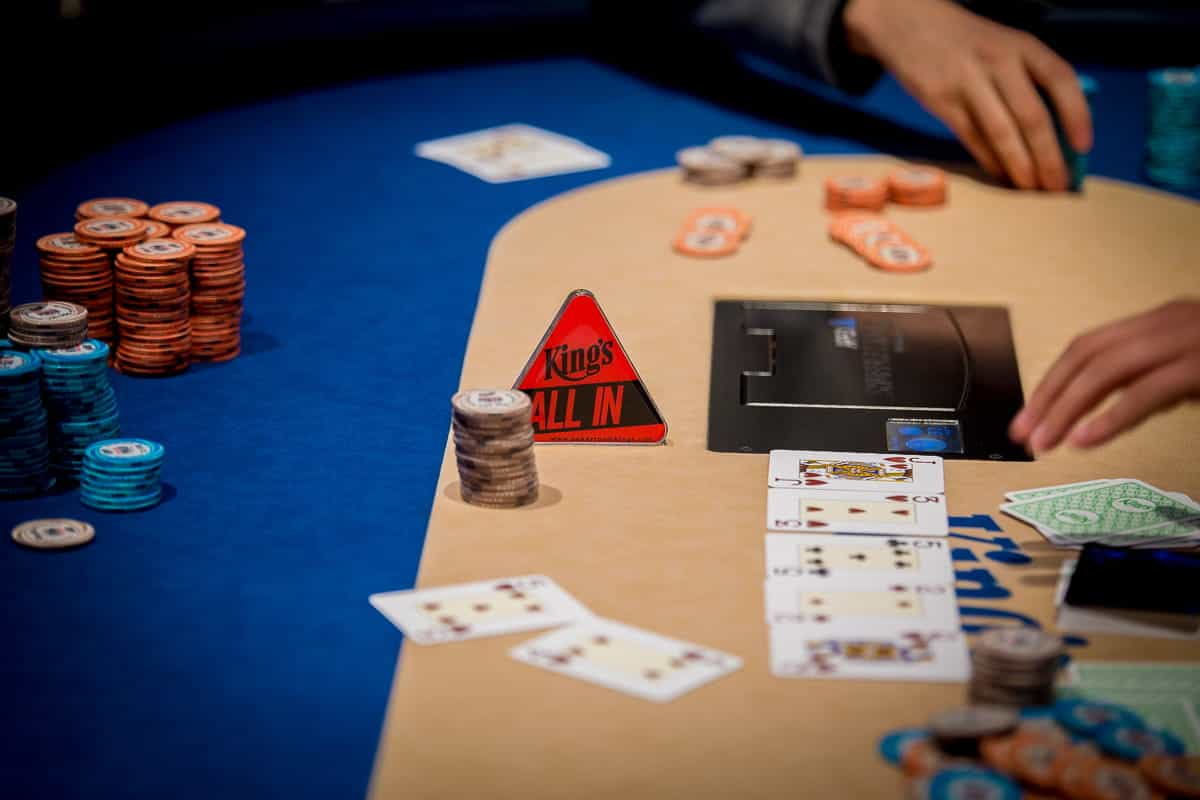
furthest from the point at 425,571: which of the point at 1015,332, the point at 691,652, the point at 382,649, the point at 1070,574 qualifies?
the point at 1015,332

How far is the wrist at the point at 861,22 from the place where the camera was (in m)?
4.33

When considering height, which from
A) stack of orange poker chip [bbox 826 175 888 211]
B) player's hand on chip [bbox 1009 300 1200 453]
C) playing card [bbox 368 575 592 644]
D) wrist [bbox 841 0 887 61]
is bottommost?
stack of orange poker chip [bbox 826 175 888 211]

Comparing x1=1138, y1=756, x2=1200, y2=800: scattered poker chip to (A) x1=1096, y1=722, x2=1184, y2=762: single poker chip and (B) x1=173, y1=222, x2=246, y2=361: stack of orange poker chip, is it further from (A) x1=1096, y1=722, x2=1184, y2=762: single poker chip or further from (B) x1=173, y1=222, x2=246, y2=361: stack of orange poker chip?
(B) x1=173, y1=222, x2=246, y2=361: stack of orange poker chip

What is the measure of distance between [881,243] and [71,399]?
1731 millimetres

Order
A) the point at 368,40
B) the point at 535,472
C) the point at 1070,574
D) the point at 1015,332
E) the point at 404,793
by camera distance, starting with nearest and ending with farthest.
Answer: the point at 404,793 < the point at 1070,574 < the point at 535,472 < the point at 1015,332 < the point at 368,40

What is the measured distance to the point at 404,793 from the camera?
1.69 metres

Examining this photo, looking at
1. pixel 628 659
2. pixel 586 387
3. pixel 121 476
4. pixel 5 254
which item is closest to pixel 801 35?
pixel 586 387

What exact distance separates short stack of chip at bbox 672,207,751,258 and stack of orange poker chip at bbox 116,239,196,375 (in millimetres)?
1110

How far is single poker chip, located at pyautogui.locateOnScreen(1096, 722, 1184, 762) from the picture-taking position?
5.50 ft

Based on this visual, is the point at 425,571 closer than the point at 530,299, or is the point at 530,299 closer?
the point at 425,571

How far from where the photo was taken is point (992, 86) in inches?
157

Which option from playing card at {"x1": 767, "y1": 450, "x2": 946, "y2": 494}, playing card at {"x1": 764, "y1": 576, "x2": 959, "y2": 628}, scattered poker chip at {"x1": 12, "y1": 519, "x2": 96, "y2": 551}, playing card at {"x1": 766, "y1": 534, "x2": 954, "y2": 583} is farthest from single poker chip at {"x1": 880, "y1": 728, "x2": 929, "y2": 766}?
scattered poker chip at {"x1": 12, "y1": 519, "x2": 96, "y2": 551}

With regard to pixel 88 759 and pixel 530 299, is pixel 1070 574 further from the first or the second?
pixel 530 299

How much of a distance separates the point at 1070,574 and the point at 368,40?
3.84 metres
